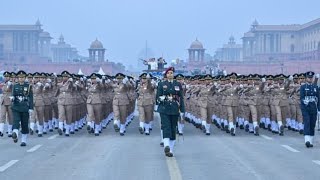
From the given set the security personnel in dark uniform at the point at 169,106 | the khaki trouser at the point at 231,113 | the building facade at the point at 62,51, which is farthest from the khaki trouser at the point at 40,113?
the building facade at the point at 62,51

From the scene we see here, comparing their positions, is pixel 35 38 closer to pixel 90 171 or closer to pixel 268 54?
pixel 268 54

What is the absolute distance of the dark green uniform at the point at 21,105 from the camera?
16125 millimetres

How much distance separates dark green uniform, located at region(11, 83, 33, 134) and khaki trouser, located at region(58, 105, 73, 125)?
3380 millimetres

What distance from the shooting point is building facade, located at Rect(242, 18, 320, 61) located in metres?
130

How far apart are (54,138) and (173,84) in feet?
18.4

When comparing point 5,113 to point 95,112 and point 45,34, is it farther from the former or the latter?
point 45,34

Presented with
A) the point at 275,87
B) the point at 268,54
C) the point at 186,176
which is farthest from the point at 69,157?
the point at 268,54

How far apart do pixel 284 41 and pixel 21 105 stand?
126262mm

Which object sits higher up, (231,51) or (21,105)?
(231,51)

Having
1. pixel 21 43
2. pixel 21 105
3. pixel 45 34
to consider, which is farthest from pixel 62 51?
pixel 21 105

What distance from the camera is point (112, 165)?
12.7 metres

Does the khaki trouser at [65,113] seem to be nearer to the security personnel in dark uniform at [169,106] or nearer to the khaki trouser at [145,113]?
the khaki trouser at [145,113]

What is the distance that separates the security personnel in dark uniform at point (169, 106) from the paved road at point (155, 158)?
0.40 metres

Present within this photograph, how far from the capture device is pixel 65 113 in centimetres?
1977
